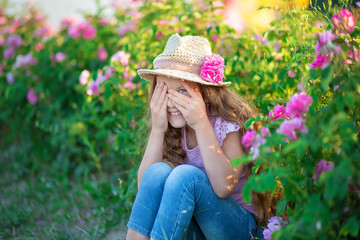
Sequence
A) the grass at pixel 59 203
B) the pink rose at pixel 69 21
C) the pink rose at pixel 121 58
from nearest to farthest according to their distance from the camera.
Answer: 1. the grass at pixel 59 203
2. the pink rose at pixel 121 58
3. the pink rose at pixel 69 21

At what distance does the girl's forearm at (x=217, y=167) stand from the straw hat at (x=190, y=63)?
28 cm

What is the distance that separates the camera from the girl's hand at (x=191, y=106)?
1833 mm

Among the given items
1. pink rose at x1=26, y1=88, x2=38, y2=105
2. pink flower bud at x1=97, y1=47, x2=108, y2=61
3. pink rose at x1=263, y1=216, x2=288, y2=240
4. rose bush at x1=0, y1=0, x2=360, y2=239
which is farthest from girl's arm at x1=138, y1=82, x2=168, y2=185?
pink rose at x1=26, y1=88, x2=38, y2=105

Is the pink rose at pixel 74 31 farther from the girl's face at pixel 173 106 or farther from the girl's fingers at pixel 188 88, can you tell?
the girl's fingers at pixel 188 88

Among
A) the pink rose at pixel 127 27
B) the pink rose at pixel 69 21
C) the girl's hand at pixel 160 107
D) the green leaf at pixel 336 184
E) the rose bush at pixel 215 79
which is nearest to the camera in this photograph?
the green leaf at pixel 336 184

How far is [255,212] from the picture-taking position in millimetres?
1900

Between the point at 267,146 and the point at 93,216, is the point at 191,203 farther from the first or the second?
the point at 93,216

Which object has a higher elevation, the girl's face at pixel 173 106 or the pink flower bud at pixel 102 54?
the girl's face at pixel 173 106

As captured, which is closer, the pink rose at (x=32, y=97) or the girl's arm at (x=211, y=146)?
the girl's arm at (x=211, y=146)

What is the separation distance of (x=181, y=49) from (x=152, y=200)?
75cm

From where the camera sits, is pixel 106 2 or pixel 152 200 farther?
pixel 106 2

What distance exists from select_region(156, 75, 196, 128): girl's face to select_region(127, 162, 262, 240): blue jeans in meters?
0.25

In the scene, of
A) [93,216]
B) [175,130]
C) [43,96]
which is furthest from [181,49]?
[43,96]

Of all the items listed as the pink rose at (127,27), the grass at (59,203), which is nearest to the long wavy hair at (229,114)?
the grass at (59,203)
